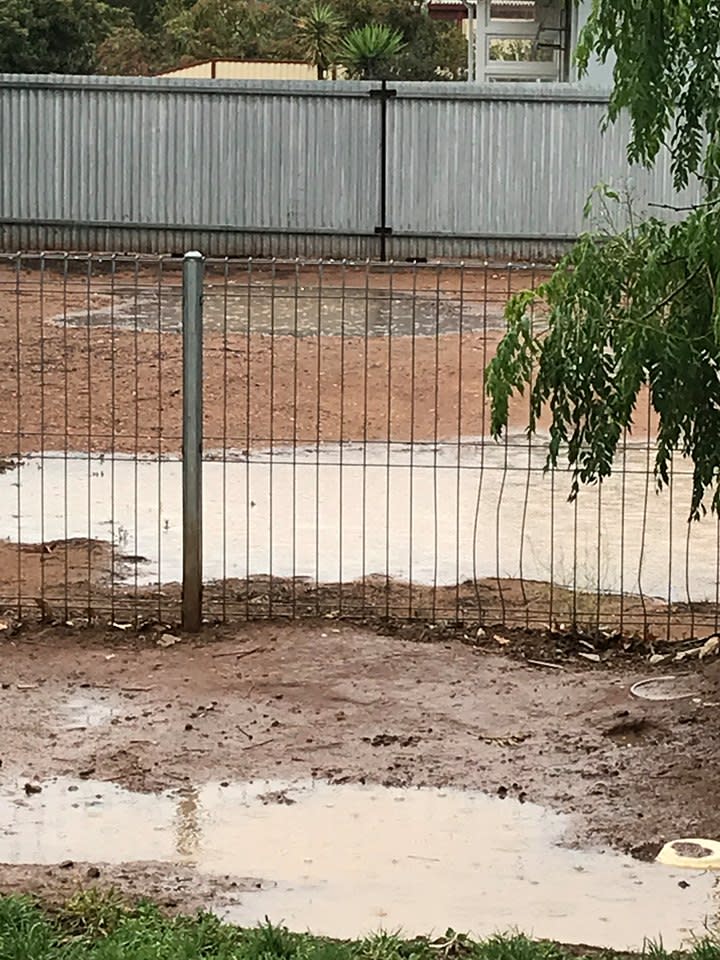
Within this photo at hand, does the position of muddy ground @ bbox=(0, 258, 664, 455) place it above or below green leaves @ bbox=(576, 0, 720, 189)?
below

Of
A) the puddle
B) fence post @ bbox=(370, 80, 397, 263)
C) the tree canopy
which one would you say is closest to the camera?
the puddle

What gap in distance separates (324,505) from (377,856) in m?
5.12

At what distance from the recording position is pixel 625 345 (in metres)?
6.54

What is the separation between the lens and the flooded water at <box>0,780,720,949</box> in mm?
5023

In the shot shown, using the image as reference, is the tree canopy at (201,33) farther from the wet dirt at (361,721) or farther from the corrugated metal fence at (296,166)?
the wet dirt at (361,721)

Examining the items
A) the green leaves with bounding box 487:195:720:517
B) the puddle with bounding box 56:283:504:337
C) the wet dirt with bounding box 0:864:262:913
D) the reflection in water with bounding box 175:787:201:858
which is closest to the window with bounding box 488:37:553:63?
the puddle with bounding box 56:283:504:337

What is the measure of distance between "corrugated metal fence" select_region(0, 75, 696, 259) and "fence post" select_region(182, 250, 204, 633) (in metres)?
16.3

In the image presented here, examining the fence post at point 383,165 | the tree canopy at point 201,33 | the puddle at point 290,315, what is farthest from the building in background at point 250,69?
the puddle at point 290,315

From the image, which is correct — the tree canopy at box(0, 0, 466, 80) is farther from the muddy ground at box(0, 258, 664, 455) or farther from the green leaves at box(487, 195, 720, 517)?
the green leaves at box(487, 195, 720, 517)

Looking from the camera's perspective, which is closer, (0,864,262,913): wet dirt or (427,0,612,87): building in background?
(0,864,262,913): wet dirt

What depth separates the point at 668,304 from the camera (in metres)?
6.68

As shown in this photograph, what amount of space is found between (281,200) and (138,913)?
19794 mm

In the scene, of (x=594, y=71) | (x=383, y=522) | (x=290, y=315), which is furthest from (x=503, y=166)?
(x=383, y=522)

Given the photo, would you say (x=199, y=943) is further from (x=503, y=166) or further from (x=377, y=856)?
(x=503, y=166)
